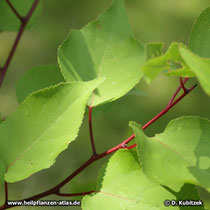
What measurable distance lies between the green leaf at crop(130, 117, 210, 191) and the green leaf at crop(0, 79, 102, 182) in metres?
0.08

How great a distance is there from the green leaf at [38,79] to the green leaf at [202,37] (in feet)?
0.90

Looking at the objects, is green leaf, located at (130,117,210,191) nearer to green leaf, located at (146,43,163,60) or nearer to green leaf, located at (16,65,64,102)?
green leaf, located at (146,43,163,60)

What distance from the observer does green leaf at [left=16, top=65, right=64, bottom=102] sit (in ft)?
2.50

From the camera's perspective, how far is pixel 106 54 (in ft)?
2.19

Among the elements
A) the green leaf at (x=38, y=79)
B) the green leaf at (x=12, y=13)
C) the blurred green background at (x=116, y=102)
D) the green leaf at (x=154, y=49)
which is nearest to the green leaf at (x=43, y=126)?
the green leaf at (x=154, y=49)

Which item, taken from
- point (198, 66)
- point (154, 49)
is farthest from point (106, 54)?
point (198, 66)

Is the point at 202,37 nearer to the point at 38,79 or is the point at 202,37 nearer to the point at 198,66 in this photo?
the point at 198,66

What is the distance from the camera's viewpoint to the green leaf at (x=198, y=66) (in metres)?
0.41

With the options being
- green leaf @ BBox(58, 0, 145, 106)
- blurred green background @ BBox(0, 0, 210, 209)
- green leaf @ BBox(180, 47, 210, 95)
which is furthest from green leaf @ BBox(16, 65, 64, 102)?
blurred green background @ BBox(0, 0, 210, 209)

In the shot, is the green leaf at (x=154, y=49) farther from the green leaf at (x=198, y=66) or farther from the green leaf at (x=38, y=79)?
the green leaf at (x=38, y=79)

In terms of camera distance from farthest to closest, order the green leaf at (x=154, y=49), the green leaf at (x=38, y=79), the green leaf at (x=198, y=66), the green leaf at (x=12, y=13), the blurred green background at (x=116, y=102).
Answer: the blurred green background at (x=116, y=102)
the green leaf at (x=12, y=13)
the green leaf at (x=38, y=79)
the green leaf at (x=154, y=49)
the green leaf at (x=198, y=66)

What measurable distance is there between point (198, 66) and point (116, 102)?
4.54 feet

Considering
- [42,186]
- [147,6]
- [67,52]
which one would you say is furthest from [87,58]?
[147,6]

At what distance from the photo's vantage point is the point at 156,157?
1.65 feet
